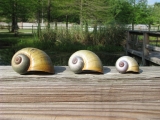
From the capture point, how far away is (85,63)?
120 cm

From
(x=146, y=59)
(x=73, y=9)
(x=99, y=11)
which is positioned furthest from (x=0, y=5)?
(x=146, y=59)

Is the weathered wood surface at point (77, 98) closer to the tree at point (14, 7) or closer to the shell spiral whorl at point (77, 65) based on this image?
the shell spiral whorl at point (77, 65)

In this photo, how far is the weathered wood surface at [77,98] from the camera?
40.5 inches

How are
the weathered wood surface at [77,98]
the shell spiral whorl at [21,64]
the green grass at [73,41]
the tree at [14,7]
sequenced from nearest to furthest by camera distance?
the weathered wood surface at [77,98] → the shell spiral whorl at [21,64] → the green grass at [73,41] → the tree at [14,7]

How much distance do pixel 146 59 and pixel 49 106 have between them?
789 cm

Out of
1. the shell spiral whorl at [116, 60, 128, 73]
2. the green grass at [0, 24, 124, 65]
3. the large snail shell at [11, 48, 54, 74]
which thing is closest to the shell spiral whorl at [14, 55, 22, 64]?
the large snail shell at [11, 48, 54, 74]

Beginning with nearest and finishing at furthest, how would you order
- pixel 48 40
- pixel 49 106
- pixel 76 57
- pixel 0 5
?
pixel 49 106
pixel 76 57
pixel 48 40
pixel 0 5

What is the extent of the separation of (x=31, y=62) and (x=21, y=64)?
1.8 inches

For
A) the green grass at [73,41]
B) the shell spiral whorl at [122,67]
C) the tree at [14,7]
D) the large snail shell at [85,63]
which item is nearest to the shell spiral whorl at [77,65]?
the large snail shell at [85,63]

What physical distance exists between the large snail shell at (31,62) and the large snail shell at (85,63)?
11 cm

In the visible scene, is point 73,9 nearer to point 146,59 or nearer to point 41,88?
point 146,59

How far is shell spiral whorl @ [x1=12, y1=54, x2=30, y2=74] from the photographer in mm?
1136

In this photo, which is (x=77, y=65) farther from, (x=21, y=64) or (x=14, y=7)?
(x=14, y=7)

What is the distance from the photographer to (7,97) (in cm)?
103
